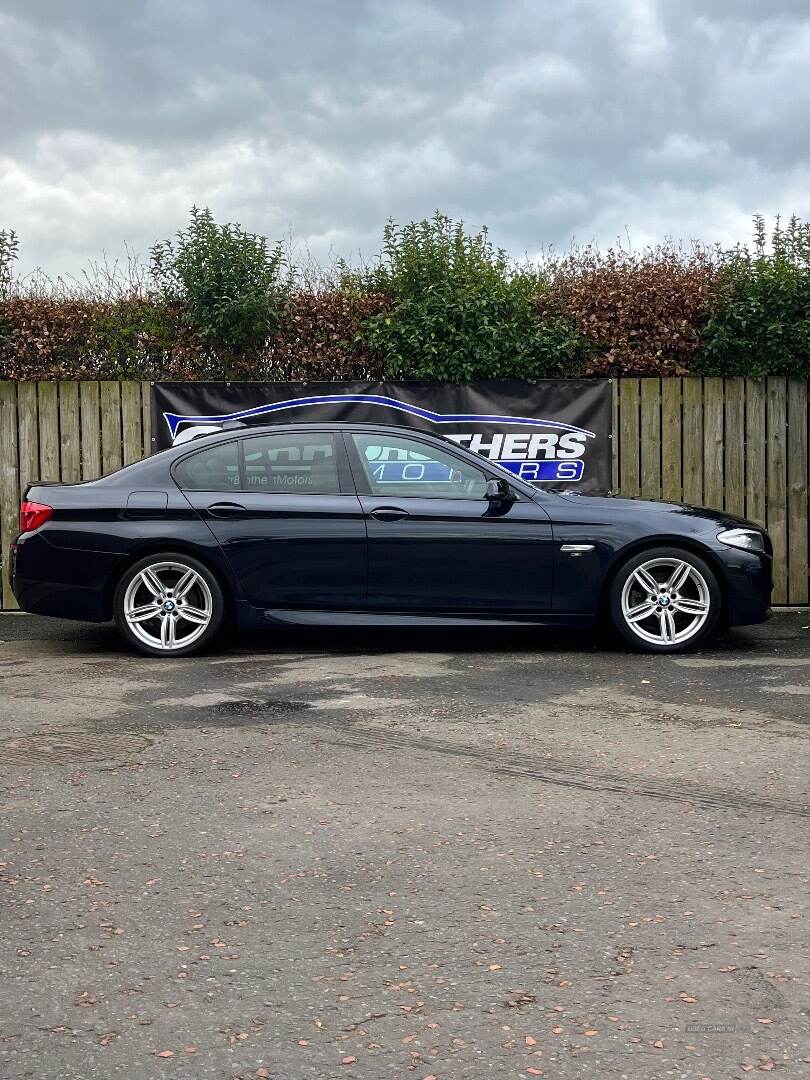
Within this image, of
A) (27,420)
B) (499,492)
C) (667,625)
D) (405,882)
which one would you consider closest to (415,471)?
(499,492)

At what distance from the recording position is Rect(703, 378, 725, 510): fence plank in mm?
11891

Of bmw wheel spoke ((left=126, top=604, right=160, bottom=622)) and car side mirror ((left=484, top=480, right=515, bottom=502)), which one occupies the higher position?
car side mirror ((left=484, top=480, right=515, bottom=502))

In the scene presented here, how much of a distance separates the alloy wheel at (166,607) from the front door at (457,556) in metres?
1.19

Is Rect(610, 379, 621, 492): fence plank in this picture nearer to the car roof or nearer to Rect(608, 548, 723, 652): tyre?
Rect(608, 548, 723, 652): tyre

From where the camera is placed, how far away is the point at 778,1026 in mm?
3123

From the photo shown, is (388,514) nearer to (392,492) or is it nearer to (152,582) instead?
(392,492)

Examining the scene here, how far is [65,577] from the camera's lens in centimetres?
903

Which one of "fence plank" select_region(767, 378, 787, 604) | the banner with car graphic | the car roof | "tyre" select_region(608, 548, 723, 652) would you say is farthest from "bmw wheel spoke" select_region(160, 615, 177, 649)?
"fence plank" select_region(767, 378, 787, 604)

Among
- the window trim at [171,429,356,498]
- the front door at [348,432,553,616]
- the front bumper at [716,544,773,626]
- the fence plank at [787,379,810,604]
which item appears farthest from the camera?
the fence plank at [787,379,810,604]

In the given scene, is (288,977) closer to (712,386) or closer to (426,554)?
(426,554)

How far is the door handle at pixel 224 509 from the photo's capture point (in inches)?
355

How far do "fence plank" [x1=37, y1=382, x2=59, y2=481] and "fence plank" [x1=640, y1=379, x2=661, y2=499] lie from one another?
536cm

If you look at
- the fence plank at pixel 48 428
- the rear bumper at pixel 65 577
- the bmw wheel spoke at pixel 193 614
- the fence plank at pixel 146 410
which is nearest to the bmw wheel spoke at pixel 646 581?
the bmw wheel spoke at pixel 193 614

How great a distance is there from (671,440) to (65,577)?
5.71m
